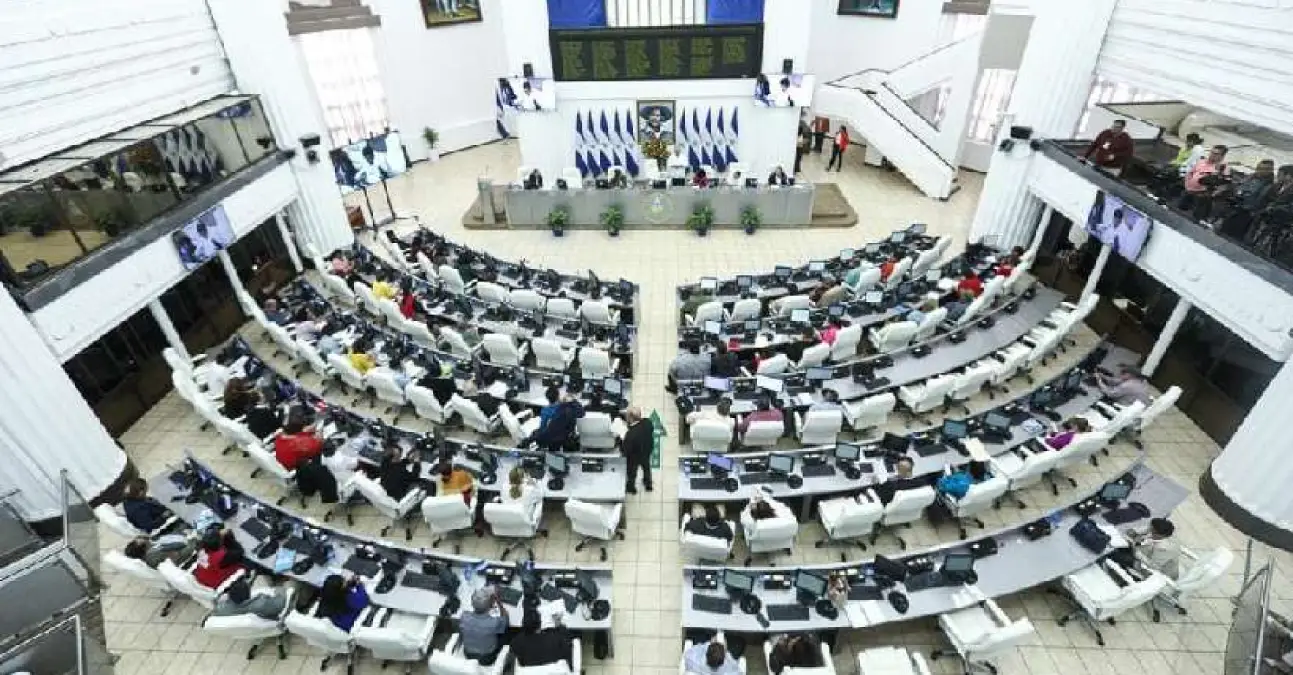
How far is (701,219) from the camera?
1969 cm

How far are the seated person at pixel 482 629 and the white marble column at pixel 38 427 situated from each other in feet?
25.7

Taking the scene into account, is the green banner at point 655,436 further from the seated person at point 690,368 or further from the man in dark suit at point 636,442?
the seated person at point 690,368

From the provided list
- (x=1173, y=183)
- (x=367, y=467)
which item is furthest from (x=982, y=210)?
(x=367, y=467)

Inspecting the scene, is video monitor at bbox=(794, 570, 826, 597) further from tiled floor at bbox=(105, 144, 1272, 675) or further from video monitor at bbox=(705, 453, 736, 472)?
video monitor at bbox=(705, 453, 736, 472)

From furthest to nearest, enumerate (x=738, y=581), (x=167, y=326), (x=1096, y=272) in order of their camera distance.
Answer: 1. (x=1096, y=272)
2. (x=167, y=326)
3. (x=738, y=581)

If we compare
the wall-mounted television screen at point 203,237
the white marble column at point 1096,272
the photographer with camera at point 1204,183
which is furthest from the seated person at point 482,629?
Answer: the white marble column at point 1096,272

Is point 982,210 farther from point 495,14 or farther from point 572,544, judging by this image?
point 495,14

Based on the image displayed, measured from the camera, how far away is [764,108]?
21.8 m

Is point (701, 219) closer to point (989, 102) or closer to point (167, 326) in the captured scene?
point (989, 102)

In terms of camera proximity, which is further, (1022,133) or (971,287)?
(1022,133)

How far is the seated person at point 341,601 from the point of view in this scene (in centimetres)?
782

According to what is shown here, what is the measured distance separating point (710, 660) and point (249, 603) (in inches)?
234

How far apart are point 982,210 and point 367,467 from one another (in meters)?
16.7

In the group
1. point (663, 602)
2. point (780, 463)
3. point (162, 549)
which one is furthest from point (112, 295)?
point (780, 463)
